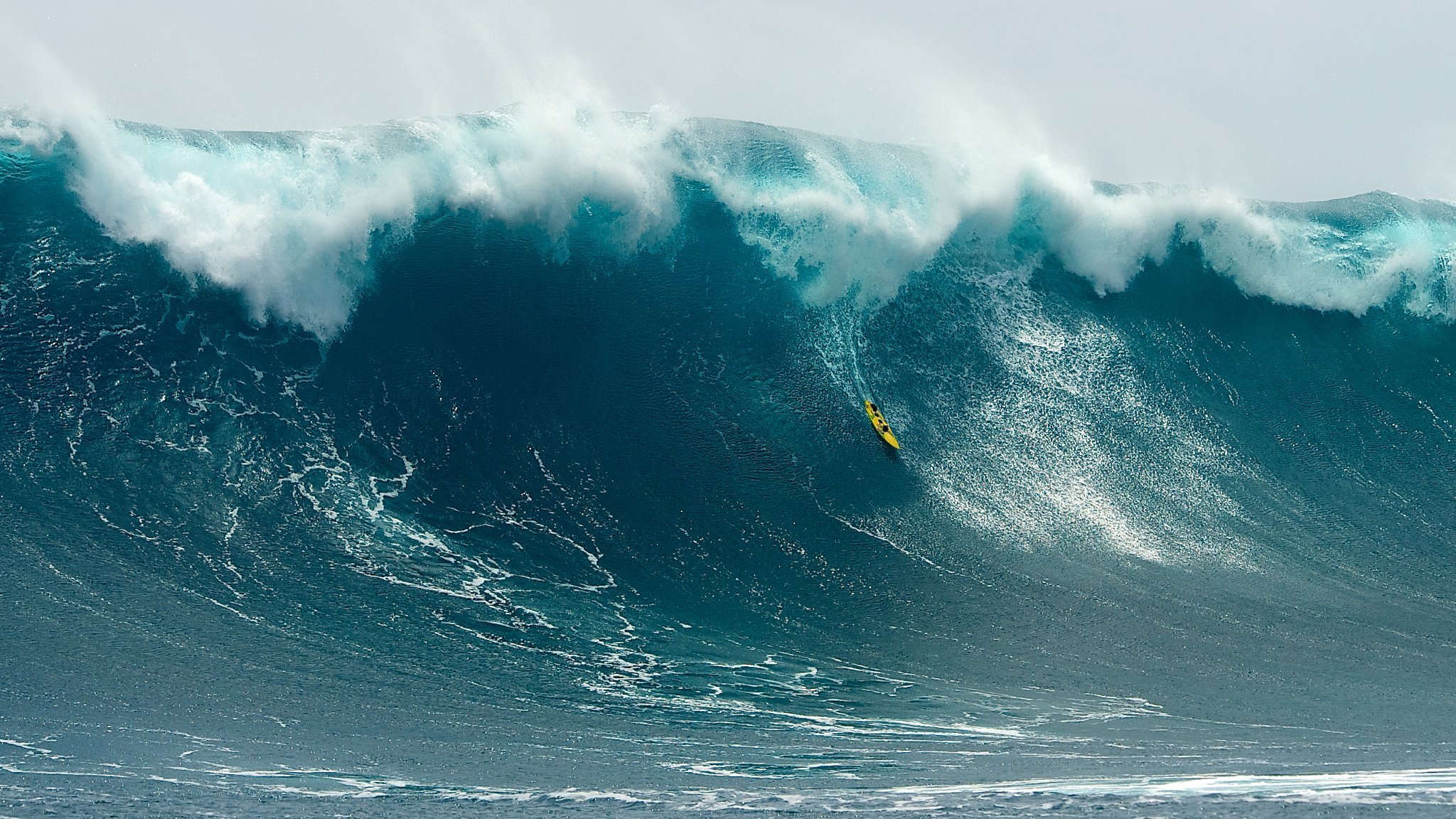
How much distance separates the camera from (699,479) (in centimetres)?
1598

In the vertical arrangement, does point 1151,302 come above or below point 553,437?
above

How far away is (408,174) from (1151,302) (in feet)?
44.7

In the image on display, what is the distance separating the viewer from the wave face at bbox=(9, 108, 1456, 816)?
1095 centimetres

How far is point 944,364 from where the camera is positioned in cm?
1836

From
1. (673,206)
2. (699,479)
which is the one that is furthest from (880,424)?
(673,206)

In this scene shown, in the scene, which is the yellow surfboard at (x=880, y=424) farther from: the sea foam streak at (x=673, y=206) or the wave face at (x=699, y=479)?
the sea foam streak at (x=673, y=206)

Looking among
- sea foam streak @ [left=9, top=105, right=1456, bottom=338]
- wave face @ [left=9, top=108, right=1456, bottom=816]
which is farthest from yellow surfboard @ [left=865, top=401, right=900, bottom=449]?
sea foam streak @ [left=9, top=105, right=1456, bottom=338]

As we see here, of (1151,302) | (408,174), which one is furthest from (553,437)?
(1151,302)

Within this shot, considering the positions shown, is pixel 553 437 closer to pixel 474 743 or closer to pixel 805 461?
pixel 805 461

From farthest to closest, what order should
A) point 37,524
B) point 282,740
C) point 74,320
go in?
1. point 74,320
2. point 37,524
3. point 282,740

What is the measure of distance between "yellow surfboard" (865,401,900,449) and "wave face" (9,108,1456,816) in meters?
0.15

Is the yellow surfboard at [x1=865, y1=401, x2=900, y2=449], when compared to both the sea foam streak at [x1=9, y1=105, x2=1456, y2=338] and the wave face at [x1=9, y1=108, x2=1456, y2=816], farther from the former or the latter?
the sea foam streak at [x1=9, y1=105, x2=1456, y2=338]

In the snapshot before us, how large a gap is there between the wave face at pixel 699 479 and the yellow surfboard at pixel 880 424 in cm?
15

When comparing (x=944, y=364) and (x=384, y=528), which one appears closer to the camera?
(x=384, y=528)
